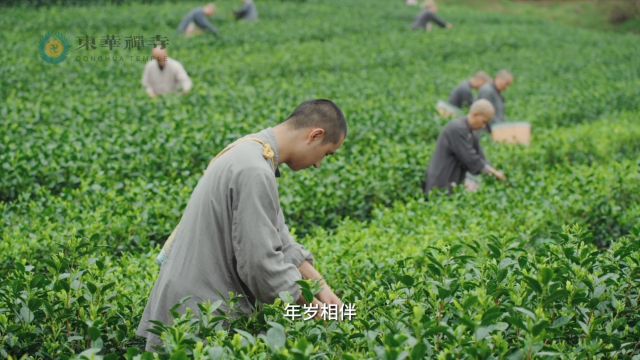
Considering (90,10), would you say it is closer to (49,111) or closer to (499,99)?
(49,111)

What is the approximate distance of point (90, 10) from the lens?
22.0 metres

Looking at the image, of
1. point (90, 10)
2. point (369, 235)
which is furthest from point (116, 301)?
point (90, 10)

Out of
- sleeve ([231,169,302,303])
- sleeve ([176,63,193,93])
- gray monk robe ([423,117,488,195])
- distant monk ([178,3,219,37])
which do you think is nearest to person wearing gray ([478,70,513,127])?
gray monk robe ([423,117,488,195])

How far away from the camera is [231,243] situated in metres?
3.47

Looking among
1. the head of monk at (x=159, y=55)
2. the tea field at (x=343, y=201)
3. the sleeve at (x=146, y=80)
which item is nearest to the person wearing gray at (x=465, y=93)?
the tea field at (x=343, y=201)

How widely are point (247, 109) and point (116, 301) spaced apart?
7.65 m

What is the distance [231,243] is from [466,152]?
16.6 ft

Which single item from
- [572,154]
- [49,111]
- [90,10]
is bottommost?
[572,154]

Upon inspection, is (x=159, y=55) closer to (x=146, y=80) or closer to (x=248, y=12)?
(x=146, y=80)

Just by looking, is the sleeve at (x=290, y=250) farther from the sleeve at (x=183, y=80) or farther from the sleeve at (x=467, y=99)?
the sleeve at (x=467, y=99)

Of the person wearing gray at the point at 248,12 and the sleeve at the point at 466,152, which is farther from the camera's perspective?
the person wearing gray at the point at 248,12

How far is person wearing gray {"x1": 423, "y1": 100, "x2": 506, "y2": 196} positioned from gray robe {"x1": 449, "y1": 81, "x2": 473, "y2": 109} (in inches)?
159

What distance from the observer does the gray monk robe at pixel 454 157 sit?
8.07 meters

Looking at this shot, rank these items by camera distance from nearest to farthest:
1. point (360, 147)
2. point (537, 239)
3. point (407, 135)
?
point (537, 239) → point (360, 147) → point (407, 135)
